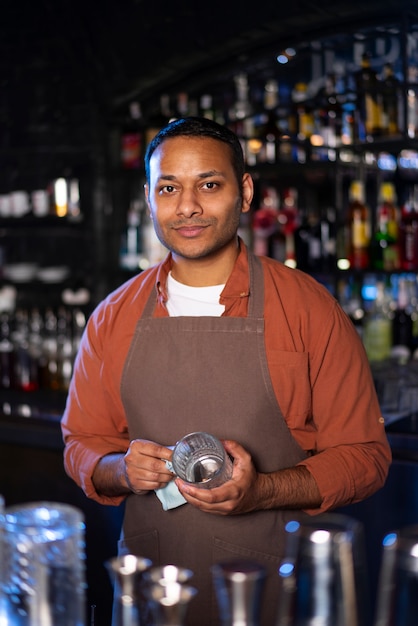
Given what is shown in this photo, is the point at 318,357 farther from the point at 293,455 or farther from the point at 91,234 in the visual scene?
the point at 91,234

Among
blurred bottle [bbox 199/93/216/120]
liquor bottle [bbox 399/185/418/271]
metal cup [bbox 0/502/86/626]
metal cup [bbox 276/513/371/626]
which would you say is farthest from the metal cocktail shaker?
blurred bottle [bbox 199/93/216/120]

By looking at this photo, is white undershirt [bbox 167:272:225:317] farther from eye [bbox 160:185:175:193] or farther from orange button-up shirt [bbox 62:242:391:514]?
eye [bbox 160:185:175:193]

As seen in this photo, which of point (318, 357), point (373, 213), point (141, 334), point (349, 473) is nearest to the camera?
point (349, 473)


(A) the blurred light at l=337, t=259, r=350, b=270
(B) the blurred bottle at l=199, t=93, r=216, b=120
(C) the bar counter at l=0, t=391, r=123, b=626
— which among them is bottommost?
(C) the bar counter at l=0, t=391, r=123, b=626

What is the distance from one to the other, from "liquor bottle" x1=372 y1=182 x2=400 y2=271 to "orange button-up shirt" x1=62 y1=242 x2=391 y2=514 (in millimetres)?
1851

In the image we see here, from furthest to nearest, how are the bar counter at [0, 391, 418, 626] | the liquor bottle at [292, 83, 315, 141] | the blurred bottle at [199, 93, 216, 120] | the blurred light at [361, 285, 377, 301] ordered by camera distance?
the blurred bottle at [199, 93, 216, 120] < the blurred light at [361, 285, 377, 301] < the liquor bottle at [292, 83, 315, 141] < the bar counter at [0, 391, 418, 626]

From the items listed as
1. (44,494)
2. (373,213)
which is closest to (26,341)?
(44,494)

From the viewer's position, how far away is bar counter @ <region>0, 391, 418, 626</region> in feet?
9.08

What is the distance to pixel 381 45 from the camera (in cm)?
371

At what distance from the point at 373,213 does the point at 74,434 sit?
2.40m

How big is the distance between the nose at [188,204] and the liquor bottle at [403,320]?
2131 mm

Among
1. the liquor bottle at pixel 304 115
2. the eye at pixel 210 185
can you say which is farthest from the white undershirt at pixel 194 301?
the liquor bottle at pixel 304 115

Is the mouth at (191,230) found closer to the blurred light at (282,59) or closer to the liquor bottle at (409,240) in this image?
the liquor bottle at (409,240)

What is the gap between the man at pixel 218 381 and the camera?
1.80 metres
